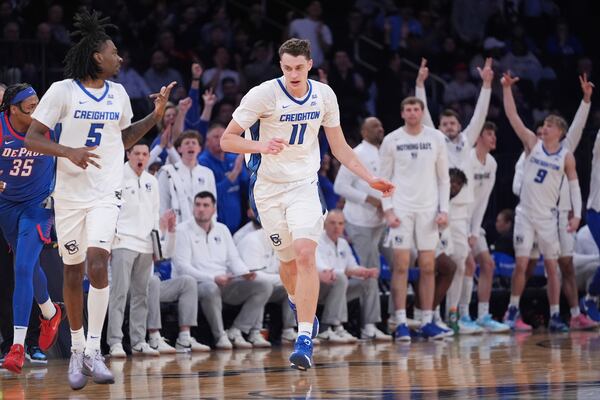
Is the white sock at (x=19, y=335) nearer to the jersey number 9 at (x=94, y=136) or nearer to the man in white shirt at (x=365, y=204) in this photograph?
the jersey number 9 at (x=94, y=136)

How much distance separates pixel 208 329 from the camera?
1211 centimetres

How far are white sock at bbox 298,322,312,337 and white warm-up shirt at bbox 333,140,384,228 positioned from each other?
17.2ft

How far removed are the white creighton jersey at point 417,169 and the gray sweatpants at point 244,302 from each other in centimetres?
164

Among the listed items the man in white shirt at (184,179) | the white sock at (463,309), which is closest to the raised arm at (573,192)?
the white sock at (463,309)

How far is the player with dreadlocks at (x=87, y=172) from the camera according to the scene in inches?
296

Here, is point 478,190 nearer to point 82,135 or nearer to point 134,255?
point 134,255

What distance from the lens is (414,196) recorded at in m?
12.5

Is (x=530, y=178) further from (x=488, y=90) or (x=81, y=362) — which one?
(x=81, y=362)

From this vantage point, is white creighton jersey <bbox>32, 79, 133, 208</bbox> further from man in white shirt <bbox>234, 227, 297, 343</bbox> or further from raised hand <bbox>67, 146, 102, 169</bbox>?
man in white shirt <bbox>234, 227, 297, 343</bbox>

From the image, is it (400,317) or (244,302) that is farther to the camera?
(400,317)

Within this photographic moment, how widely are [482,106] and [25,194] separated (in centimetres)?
596

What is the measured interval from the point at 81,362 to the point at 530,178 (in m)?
7.71

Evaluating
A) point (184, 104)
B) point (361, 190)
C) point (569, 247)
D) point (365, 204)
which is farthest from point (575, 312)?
point (184, 104)

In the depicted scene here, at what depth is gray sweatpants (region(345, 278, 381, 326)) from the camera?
1272 centimetres
